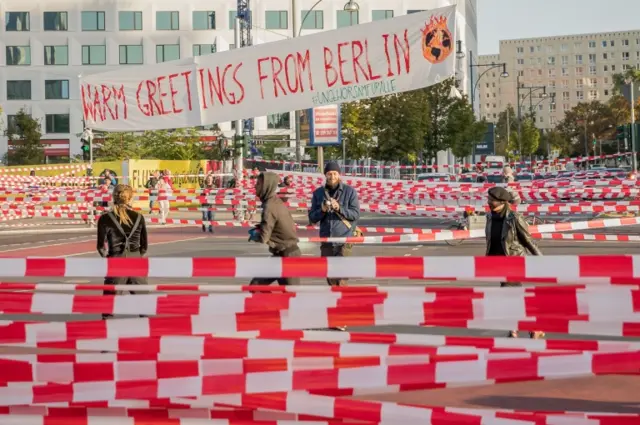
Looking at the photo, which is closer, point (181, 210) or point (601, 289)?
point (601, 289)

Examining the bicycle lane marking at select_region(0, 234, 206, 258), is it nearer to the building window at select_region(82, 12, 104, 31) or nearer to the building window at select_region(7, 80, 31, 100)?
the building window at select_region(82, 12, 104, 31)

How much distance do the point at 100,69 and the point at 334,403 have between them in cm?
8182

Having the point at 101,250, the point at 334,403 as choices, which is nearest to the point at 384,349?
the point at 334,403

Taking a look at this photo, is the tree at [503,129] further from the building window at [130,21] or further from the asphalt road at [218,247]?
the asphalt road at [218,247]

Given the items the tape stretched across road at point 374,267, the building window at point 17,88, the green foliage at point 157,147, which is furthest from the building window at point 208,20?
the tape stretched across road at point 374,267

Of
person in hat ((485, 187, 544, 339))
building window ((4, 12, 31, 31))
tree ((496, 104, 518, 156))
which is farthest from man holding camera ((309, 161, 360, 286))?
tree ((496, 104, 518, 156))

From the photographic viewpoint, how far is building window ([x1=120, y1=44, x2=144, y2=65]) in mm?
87062

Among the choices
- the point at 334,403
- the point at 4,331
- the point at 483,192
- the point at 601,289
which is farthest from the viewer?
the point at 483,192

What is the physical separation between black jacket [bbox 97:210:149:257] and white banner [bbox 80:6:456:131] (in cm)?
90

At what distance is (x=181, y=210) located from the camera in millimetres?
49906

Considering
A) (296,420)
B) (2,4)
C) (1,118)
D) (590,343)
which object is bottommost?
(296,420)

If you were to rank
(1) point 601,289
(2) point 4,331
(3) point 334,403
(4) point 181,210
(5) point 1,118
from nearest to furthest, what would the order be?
1. (1) point 601,289
2. (3) point 334,403
3. (2) point 4,331
4. (4) point 181,210
5. (5) point 1,118

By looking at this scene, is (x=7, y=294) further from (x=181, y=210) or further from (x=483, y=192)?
(x=181, y=210)

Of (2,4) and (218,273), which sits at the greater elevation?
(2,4)
